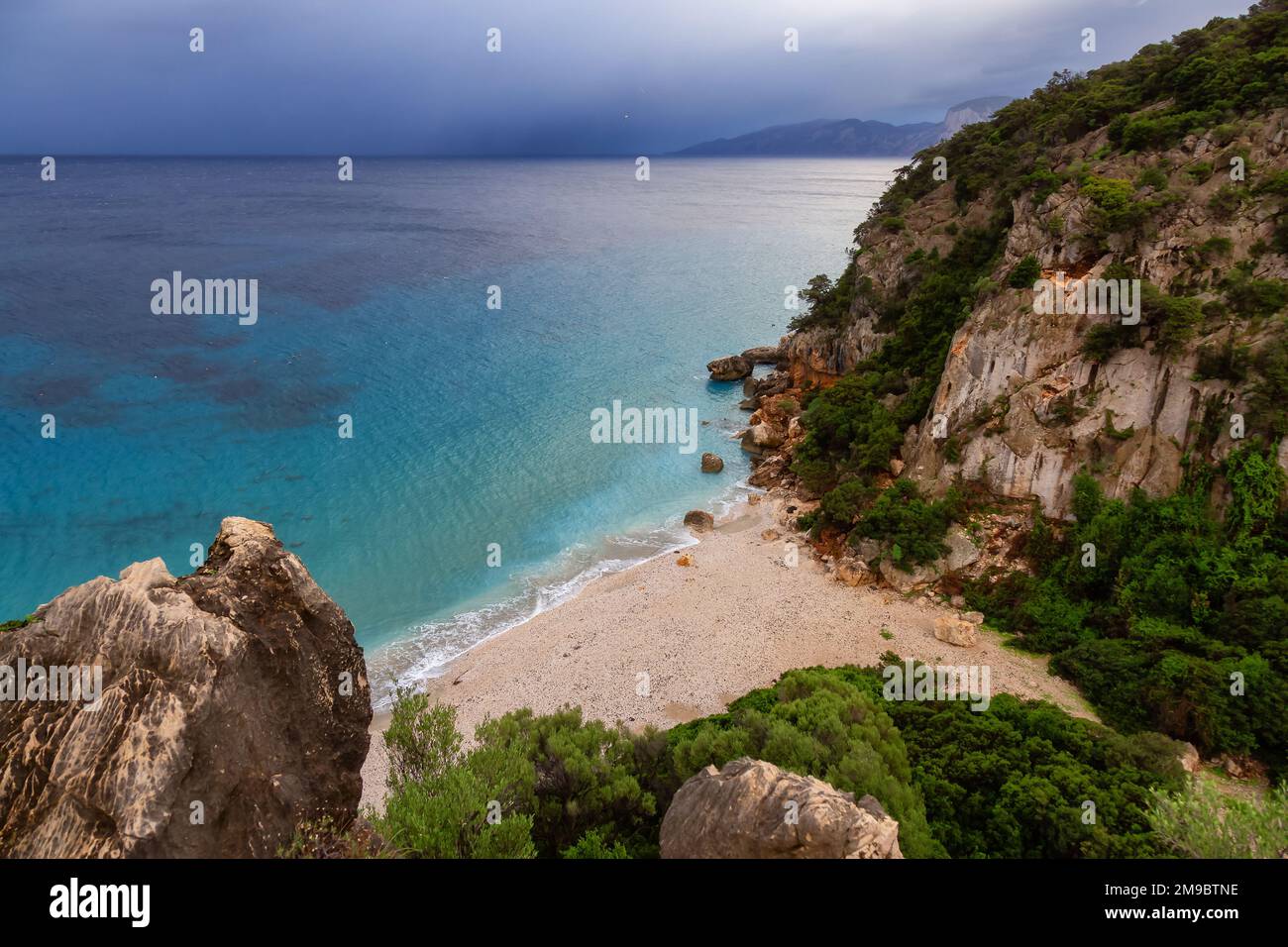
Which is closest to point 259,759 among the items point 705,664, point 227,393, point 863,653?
point 705,664

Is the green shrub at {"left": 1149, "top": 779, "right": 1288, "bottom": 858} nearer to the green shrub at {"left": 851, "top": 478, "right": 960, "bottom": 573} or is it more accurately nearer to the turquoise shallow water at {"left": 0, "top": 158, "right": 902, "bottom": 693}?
the green shrub at {"left": 851, "top": 478, "right": 960, "bottom": 573}

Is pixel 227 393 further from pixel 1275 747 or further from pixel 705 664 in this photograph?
pixel 1275 747

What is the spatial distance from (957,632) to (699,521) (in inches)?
560

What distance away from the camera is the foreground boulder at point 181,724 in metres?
8.39

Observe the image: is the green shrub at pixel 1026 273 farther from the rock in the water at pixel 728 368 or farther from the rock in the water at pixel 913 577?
the rock in the water at pixel 728 368

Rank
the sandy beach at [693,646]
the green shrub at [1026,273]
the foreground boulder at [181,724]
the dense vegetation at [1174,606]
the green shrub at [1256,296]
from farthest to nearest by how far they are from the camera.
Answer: the green shrub at [1026,273] < the green shrub at [1256,296] < the sandy beach at [693,646] < the dense vegetation at [1174,606] < the foreground boulder at [181,724]

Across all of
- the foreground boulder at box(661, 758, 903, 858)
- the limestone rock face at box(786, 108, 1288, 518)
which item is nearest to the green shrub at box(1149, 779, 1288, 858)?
the foreground boulder at box(661, 758, 903, 858)

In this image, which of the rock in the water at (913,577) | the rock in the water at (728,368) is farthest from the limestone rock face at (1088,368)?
the rock in the water at (728,368)

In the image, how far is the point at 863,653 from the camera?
2509cm

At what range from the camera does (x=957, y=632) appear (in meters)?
24.9

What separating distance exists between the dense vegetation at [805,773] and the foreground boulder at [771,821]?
286cm

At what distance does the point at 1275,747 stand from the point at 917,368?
878 inches

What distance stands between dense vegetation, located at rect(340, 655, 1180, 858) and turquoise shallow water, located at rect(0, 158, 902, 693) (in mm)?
13171

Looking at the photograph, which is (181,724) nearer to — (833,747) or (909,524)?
(833,747)
